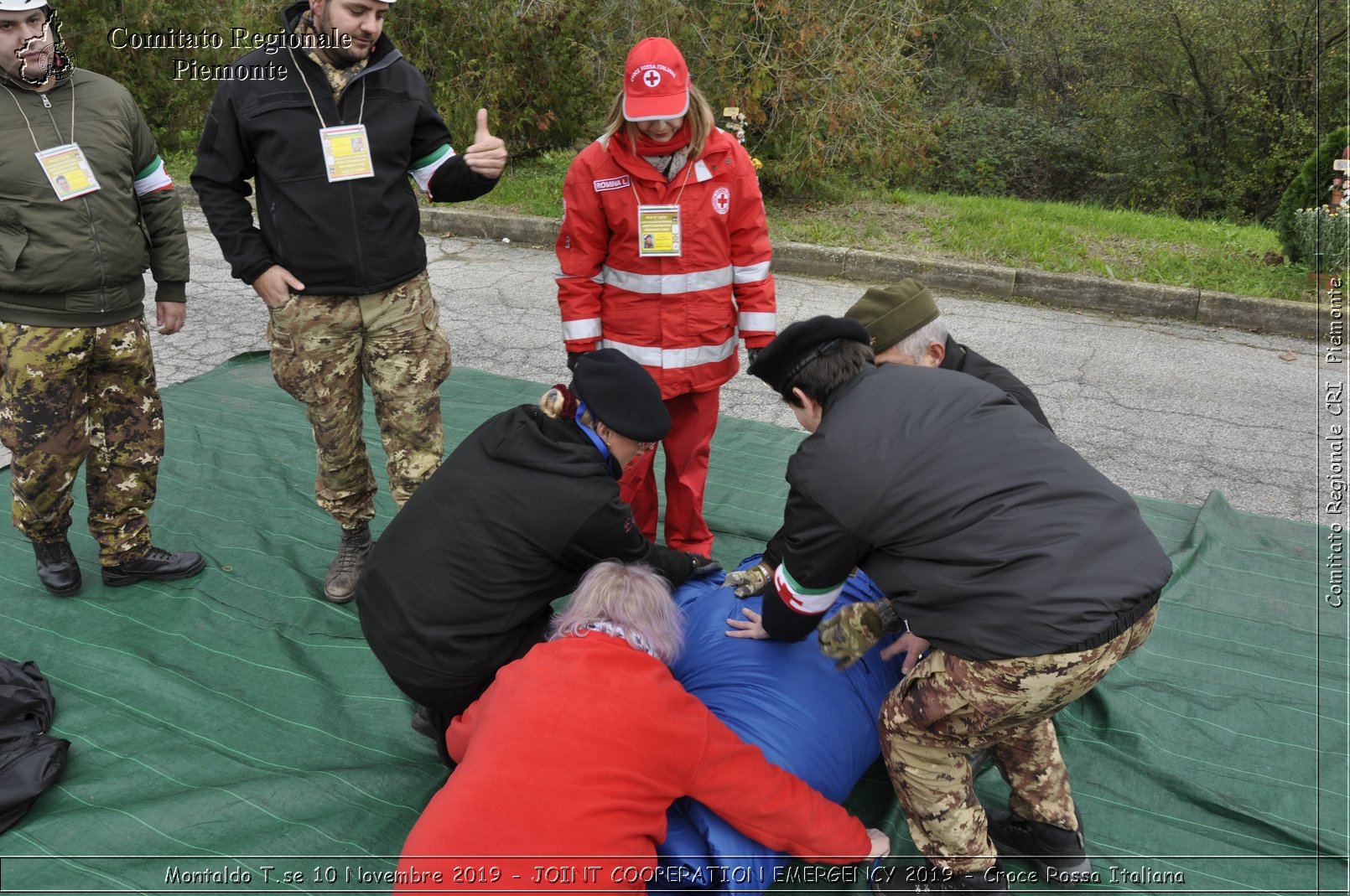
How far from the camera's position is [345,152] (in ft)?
9.73

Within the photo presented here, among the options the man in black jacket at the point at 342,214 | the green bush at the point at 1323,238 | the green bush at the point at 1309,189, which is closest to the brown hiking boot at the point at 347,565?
the man in black jacket at the point at 342,214

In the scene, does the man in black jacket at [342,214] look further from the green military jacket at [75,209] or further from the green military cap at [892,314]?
the green military cap at [892,314]

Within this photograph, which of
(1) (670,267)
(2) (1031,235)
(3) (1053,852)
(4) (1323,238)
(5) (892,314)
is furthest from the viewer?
(2) (1031,235)

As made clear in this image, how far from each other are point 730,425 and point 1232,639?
2234 millimetres

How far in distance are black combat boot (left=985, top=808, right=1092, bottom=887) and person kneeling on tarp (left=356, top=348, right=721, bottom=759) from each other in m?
1.12

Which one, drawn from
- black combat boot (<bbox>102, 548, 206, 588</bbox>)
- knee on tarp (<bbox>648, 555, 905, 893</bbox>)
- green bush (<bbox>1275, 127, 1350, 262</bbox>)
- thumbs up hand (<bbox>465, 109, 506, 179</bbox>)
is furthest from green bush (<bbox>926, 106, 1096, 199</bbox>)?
knee on tarp (<bbox>648, 555, 905, 893</bbox>)

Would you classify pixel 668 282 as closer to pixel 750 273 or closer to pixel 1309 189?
pixel 750 273

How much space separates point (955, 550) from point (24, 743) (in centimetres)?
229

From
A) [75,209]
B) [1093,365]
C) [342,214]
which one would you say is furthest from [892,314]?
[1093,365]

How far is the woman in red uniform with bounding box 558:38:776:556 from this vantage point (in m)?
3.07

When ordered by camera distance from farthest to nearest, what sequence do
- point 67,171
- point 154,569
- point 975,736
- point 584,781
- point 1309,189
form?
point 1309,189 → point 154,569 → point 67,171 → point 975,736 → point 584,781

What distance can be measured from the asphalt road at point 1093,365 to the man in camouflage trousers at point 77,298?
191 centimetres

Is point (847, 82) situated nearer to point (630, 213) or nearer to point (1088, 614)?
point (630, 213)

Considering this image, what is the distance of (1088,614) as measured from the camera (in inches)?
73.4
